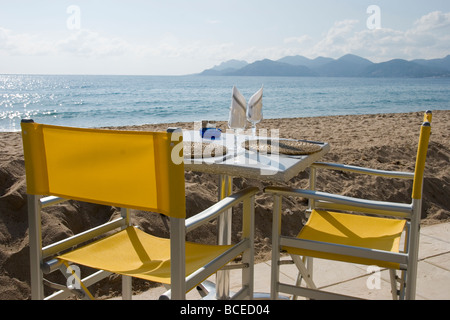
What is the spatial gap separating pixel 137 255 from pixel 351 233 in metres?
0.90

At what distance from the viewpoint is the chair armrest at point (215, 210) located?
1.21m

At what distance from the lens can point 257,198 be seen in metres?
3.61

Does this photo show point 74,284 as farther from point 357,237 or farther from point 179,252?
point 357,237

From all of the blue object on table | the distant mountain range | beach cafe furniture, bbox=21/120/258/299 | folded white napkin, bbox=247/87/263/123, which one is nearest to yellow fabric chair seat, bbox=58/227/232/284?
beach cafe furniture, bbox=21/120/258/299

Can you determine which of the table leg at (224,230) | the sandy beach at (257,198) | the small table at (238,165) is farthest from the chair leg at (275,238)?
the sandy beach at (257,198)

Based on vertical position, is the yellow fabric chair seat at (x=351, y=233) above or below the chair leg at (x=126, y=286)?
above

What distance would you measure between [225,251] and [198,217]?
0.32m

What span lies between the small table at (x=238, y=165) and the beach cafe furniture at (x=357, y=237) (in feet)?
0.29

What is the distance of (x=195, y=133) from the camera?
7.41ft

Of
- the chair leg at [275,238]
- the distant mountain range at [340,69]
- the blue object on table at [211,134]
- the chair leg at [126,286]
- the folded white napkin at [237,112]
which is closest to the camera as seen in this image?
the chair leg at [275,238]

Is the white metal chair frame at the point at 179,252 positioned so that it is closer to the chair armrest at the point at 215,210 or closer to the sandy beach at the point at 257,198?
the chair armrest at the point at 215,210

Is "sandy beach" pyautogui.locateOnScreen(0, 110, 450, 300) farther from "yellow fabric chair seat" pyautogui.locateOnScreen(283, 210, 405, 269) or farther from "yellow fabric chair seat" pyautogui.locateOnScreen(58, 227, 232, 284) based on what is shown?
"yellow fabric chair seat" pyautogui.locateOnScreen(283, 210, 405, 269)

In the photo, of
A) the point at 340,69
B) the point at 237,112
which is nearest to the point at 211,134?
the point at 237,112
